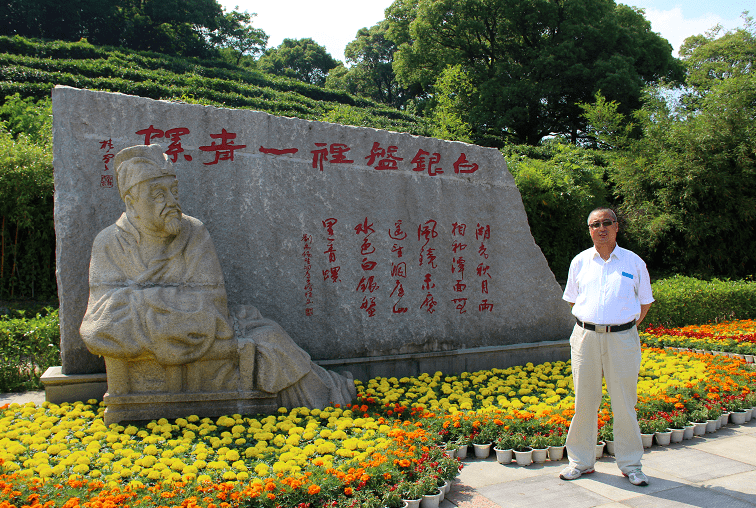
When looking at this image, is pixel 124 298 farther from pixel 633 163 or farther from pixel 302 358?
pixel 633 163

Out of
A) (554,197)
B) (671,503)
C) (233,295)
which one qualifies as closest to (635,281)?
(671,503)

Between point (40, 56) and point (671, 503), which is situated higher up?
point (40, 56)

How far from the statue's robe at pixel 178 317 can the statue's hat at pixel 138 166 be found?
274mm

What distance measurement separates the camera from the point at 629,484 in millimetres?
2752

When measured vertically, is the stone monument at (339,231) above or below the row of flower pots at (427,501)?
above

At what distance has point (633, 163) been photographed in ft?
36.0

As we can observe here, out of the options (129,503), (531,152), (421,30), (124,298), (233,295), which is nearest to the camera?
(129,503)

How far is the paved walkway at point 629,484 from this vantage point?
Answer: 8.37ft

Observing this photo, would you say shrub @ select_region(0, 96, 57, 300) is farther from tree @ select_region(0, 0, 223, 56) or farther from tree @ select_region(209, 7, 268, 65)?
tree @ select_region(209, 7, 268, 65)

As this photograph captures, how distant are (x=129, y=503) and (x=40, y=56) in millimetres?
24205

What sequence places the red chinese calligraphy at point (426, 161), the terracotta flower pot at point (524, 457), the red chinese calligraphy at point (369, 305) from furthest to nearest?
the red chinese calligraphy at point (426, 161)
the red chinese calligraphy at point (369, 305)
the terracotta flower pot at point (524, 457)

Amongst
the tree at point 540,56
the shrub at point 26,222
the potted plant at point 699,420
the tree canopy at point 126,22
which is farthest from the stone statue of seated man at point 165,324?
the tree canopy at point 126,22

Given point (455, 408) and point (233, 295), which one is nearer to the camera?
point (455, 408)

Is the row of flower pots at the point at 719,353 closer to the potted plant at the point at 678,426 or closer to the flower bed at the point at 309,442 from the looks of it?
the flower bed at the point at 309,442
